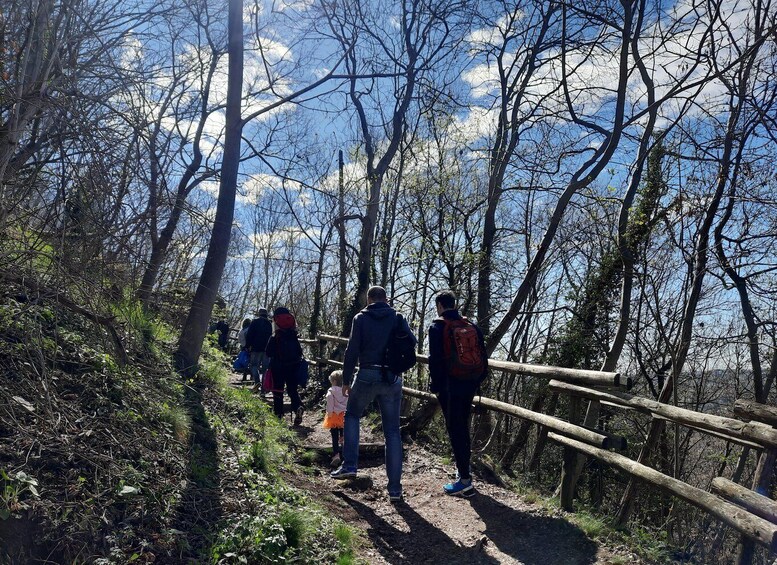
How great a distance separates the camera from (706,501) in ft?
13.0

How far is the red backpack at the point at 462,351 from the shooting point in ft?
18.9

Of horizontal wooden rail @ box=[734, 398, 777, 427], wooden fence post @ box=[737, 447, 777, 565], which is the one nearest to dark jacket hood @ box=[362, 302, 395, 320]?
horizontal wooden rail @ box=[734, 398, 777, 427]

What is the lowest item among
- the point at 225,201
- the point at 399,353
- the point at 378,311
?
the point at 399,353

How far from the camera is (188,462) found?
4945mm

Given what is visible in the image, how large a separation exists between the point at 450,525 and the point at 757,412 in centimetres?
276

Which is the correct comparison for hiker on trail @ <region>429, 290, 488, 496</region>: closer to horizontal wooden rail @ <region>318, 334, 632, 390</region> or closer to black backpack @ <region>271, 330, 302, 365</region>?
horizontal wooden rail @ <region>318, 334, 632, 390</region>

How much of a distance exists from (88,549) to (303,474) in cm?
346

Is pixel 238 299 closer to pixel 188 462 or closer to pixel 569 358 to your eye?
pixel 569 358

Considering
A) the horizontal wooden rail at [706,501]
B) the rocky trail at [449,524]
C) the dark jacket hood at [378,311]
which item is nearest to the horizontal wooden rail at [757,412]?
the horizontal wooden rail at [706,501]

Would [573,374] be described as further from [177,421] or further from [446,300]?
[177,421]

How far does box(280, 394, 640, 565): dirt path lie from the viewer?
4766 mm

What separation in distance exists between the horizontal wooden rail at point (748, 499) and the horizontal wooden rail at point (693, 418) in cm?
31

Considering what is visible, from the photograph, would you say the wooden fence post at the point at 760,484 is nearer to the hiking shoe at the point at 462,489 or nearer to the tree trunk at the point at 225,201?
the hiking shoe at the point at 462,489

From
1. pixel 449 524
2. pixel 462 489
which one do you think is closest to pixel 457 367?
pixel 462 489
